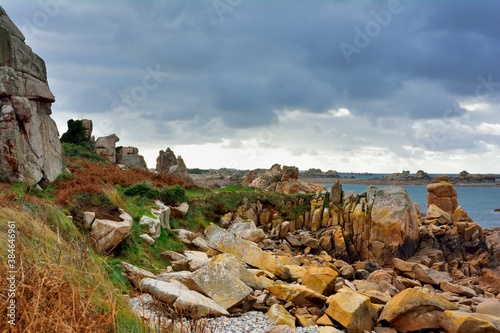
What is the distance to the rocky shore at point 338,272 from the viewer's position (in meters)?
11.9

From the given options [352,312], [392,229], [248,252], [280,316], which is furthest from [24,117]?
[392,229]

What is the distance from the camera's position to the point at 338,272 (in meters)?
19.8

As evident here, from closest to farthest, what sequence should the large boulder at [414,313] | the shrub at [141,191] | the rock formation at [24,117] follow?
the large boulder at [414,313] → the rock formation at [24,117] → the shrub at [141,191]

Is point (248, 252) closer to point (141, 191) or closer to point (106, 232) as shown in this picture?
point (106, 232)

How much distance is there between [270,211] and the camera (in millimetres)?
33188

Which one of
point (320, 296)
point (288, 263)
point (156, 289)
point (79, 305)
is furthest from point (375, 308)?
point (79, 305)

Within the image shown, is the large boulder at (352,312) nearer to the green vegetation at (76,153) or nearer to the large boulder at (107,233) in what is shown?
the large boulder at (107,233)

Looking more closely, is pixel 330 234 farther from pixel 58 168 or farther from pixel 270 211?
pixel 58 168

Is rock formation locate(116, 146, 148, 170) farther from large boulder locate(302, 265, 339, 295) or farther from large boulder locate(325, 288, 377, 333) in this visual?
large boulder locate(325, 288, 377, 333)

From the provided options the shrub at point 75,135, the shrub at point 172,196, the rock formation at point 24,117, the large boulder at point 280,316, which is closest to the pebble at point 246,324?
the large boulder at point 280,316

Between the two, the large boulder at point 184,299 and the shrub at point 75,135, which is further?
the shrub at point 75,135

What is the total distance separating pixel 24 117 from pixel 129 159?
29.5 m

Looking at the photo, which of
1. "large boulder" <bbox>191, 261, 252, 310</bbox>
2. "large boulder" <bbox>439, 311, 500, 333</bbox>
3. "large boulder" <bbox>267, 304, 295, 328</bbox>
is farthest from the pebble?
"large boulder" <bbox>439, 311, 500, 333</bbox>

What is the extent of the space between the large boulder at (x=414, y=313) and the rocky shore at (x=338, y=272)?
31mm
